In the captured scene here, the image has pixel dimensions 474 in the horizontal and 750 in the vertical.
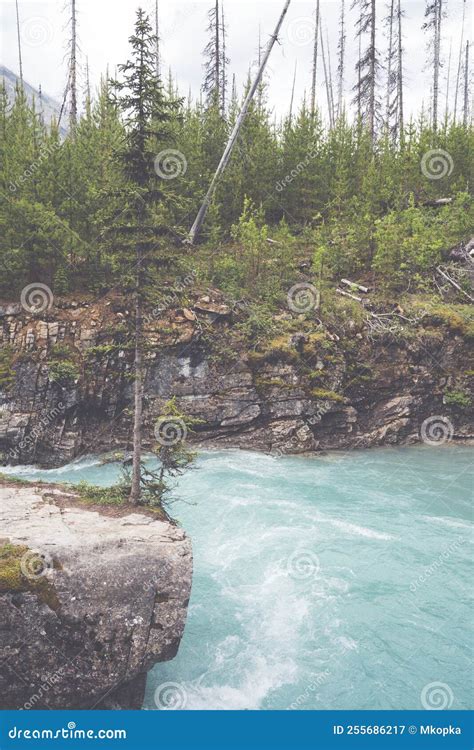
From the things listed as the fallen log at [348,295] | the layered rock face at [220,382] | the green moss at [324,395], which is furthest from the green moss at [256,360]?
the fallen log at [348,295]

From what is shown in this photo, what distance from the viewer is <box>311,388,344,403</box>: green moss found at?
19.9m

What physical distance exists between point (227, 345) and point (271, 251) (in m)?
6.22

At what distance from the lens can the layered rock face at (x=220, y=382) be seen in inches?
725

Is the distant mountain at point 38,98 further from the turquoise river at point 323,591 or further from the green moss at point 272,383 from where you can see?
the turquoise river at point 323,591

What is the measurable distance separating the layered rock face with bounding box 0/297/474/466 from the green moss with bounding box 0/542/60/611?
11.0m

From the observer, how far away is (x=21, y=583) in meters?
7.36

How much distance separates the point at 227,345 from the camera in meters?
20.5

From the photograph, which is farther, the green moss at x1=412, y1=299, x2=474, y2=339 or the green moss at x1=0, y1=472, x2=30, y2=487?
the green moss at x1=412, y1=299, x2=474, y2=339

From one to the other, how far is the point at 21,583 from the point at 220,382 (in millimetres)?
13150

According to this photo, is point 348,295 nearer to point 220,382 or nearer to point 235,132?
point 220,382

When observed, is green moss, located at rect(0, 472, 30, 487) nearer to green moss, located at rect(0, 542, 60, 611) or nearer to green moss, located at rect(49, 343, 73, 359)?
green moss, located at rect(0, 542, 60, 611)

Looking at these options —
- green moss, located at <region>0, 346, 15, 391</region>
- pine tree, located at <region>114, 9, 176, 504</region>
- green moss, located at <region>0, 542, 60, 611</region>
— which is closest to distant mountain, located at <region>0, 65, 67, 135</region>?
green moss, located at <region>0, 346, 15, 391</region>

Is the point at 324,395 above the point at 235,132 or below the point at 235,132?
below

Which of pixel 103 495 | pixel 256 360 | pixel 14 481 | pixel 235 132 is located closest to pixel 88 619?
pixel 103 495
